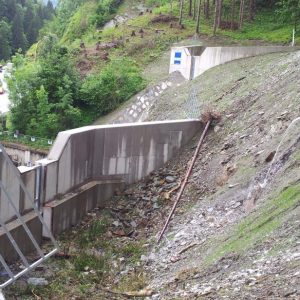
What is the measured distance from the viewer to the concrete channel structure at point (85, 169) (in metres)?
12.0

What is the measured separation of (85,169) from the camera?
1427 cm

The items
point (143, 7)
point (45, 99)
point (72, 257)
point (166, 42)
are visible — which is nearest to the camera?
point (72, 257)

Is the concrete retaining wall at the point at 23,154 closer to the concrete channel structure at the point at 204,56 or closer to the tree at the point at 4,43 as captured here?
the concrete channel structure at the point at 204,56

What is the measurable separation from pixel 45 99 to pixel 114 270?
1371 centimetres

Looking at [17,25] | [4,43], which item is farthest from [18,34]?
[4,43]

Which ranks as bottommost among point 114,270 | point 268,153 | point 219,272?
point 114,270

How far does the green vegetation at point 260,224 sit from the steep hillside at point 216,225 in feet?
0.09

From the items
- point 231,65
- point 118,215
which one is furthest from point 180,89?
point 118,215

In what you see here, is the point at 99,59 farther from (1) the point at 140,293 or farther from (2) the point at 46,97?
(1) the point at 140,293

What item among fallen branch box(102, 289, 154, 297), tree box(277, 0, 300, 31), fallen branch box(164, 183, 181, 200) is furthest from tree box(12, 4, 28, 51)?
fallen branch box(102, 289, 154, 297)

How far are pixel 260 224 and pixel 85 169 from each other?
6329 mm

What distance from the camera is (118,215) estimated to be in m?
14.0

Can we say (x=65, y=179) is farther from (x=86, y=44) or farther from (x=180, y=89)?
(x=86, y=44)

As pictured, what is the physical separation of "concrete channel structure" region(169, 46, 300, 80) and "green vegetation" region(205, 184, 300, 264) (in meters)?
15.5
